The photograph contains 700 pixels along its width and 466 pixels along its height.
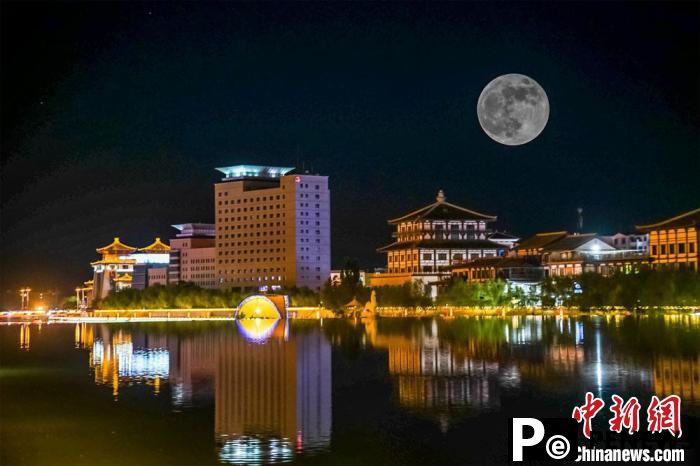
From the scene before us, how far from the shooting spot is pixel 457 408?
2759 cm

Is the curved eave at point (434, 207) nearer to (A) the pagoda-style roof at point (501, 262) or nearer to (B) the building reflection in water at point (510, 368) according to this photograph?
(A) the pagoda-style roof at point (501, 262)

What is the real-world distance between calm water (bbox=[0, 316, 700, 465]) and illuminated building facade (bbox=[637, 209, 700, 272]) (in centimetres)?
2274

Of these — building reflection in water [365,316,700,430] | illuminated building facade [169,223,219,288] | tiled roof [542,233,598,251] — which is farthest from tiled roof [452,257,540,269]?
illuminated building facade [169,223,219,288]

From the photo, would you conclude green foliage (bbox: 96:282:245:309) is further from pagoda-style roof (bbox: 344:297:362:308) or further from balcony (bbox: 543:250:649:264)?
balcony (bbox: 543:250:649:264)

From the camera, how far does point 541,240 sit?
9738 centimetres

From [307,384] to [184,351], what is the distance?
1462cm

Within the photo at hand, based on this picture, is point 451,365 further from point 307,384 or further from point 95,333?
point 95,333

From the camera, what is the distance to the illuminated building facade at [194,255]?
128875 millimetres

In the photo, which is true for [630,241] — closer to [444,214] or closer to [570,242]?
[570,242]

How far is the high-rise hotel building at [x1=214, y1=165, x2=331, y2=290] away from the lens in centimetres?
11706

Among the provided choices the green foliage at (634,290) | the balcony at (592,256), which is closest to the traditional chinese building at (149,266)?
the balcony at (592,256)

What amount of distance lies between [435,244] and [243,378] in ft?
197

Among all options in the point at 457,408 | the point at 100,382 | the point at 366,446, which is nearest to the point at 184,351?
the point at 100,382

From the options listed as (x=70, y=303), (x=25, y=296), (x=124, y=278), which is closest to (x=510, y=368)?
(x=124, y=278)
